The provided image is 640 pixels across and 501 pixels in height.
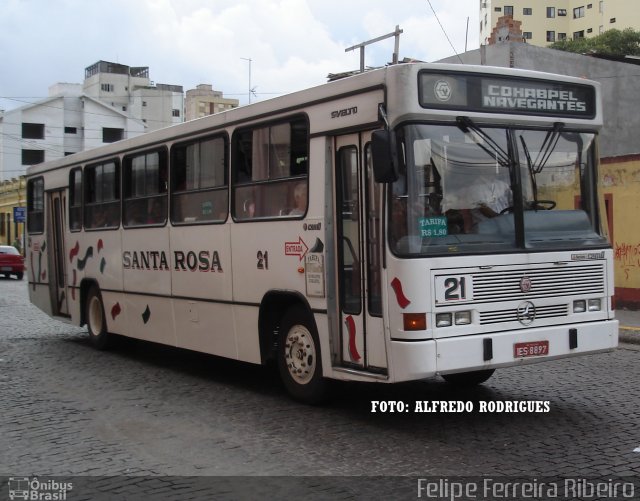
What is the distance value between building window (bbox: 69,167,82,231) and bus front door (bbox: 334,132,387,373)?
6980 millimetres

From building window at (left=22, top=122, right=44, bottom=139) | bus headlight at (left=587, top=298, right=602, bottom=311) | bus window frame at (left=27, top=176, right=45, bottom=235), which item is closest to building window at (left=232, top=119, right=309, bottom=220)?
bus headlight at (left=587, top=298, right=602, bottom=311)

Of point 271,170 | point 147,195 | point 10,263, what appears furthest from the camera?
point 10,263

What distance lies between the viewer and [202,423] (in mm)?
7637

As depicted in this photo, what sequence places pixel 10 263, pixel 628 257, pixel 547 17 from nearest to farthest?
pixel 628 257 < pixel 10 263 < pixel 547 17

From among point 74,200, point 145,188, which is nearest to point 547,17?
point 74,200

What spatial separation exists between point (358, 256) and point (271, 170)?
1.72 meters

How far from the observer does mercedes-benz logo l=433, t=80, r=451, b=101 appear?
695cm

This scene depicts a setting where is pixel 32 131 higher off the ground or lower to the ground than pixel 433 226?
higher

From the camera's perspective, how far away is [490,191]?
7.08 metres

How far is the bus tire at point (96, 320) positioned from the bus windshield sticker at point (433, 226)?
725 centimetres

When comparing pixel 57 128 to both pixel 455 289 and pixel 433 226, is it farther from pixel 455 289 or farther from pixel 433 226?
pixel 455 289

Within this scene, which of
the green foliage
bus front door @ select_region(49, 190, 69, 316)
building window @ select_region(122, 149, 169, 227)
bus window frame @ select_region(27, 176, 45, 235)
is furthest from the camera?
the green foliage

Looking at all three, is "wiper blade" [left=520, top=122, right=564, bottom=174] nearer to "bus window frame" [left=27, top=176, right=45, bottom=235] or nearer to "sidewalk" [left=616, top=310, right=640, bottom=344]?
"sidewalk" [left=616, top=310, right=640, bottom=344]

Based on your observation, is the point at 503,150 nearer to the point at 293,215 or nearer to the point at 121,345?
the point at 293,215
